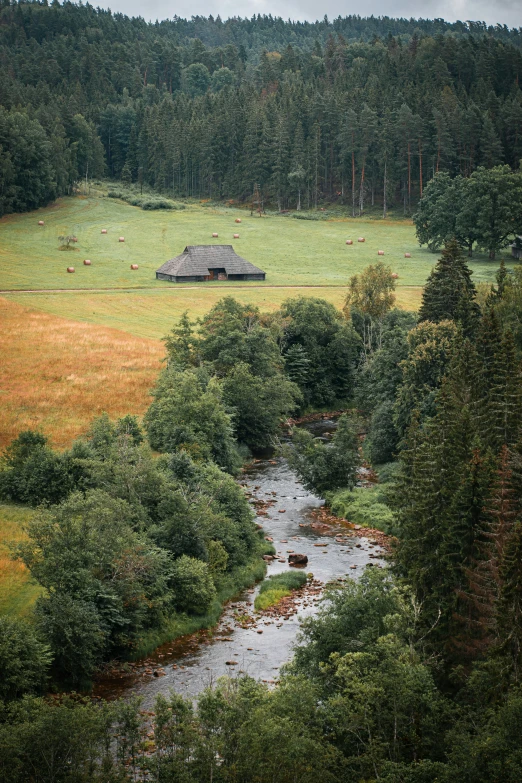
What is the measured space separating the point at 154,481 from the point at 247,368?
2263 cm

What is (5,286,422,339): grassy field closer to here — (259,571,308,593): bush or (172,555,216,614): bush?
(259,571,308,593): bush

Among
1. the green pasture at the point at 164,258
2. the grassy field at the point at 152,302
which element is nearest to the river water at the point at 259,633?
the grassy field at the point at 152,302

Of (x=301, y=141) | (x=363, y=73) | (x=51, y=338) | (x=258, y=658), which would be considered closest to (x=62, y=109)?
(x=301, y=141)

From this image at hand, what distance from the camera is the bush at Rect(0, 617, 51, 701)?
105ft

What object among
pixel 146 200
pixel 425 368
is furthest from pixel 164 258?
pixel 425 368

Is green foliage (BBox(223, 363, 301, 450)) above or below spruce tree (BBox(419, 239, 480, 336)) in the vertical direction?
below

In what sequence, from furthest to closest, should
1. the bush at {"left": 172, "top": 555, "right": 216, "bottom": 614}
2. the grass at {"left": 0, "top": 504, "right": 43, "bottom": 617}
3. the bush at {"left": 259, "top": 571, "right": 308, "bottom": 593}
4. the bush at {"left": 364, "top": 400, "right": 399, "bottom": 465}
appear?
the bush at {"left": 364, "top": 400, "right": 399, "bottom": 465}
the bush at {"left": 259, "top": 571, "right": 308, "bottom": 593}
the bush at {"left": 172, "top": 555, "right": 216, "bottom": 614}
the grass at {"left": 0, "top": 504, "right": 43, "bottom": 617}

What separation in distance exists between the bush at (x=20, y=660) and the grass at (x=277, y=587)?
11523 millimetres

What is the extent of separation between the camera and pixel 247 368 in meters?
68.3

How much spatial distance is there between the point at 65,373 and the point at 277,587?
38.4 m

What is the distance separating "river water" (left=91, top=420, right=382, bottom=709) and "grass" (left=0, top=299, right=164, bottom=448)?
1598 cm

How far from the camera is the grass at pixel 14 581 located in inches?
1500

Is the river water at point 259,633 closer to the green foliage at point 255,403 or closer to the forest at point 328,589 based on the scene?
the forest at point 328,589

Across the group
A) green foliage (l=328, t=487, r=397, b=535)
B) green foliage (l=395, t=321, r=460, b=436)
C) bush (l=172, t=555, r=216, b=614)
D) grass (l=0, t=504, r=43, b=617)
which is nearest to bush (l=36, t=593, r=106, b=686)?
grass (l=0, t=504, r=43, b=617)
